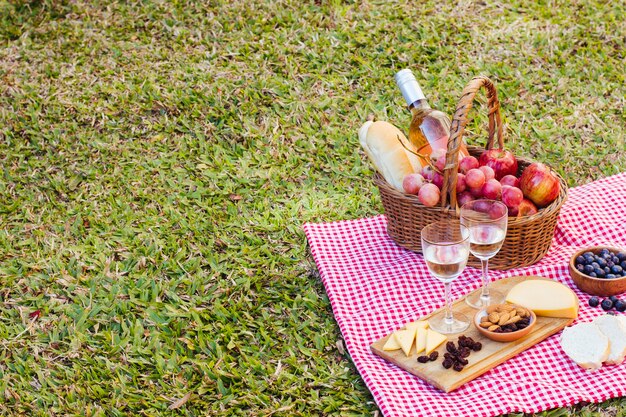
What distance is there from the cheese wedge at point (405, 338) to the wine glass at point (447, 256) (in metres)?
0.12

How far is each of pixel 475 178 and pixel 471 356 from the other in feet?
2.77

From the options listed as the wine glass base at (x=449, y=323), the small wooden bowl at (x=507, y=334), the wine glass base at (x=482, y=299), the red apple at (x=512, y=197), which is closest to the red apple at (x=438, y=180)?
the red apple at (x=512, y=197)

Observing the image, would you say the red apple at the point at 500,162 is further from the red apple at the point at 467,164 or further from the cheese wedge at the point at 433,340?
the cheese wedge at the point at 433,340

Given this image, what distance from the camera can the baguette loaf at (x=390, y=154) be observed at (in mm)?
3518

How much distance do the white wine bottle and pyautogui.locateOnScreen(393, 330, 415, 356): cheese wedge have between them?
96 cm

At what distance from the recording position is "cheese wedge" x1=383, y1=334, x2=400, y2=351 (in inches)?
115

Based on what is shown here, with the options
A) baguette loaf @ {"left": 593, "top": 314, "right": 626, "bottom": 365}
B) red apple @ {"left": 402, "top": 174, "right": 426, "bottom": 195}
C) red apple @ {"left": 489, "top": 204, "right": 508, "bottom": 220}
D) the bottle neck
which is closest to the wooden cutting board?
baguette loaf @ {"left": 593, "top": 314, "right": 626, "bottom": 365}

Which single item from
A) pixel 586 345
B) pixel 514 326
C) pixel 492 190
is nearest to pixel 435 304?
pixel 514 326

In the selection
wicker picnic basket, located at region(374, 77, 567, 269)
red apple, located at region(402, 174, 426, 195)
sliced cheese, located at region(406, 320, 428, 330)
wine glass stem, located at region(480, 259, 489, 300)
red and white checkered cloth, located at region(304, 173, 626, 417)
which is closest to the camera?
red and white checkered cloth, located at region(304, 173, 626, 417)

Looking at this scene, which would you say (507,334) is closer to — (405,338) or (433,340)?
(433,340)

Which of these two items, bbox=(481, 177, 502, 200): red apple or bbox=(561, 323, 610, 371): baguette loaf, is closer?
bbox=(561, 323, 610, 371): baguette loaf

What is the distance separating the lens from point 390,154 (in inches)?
139

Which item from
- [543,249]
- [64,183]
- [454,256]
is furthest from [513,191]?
[64,183]

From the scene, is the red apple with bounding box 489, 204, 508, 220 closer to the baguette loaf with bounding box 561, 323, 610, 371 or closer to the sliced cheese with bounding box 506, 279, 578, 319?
the sliced cheese with bounding box 506, 279, 578, 319
